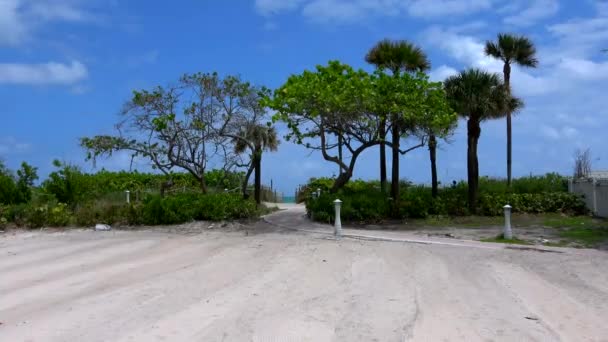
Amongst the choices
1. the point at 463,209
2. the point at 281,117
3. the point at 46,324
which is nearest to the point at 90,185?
the point at 281,117

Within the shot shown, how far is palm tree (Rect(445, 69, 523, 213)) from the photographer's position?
78.6ft

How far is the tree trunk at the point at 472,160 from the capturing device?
25.0m

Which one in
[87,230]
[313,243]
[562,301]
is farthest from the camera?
[87,230]

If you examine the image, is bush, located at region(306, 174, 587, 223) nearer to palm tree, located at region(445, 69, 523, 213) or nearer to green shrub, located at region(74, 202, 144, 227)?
palm tree, located at region(445, 69, 523, 213)

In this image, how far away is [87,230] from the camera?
2073 centimetres

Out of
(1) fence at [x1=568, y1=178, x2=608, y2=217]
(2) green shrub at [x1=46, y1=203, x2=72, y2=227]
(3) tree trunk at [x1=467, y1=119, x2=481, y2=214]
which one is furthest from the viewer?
(1) fence at [x1=568, y1=178, x2=608, y2=217]

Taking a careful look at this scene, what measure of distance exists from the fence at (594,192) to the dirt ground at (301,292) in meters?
11.1

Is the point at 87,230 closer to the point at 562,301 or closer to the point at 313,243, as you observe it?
the point at 313,243

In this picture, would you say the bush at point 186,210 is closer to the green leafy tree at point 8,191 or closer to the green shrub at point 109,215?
the green shrub at point 109,215

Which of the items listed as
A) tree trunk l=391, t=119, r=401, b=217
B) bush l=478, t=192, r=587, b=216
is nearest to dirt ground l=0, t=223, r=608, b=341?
tree trunk l=391, t=119, r=401, b=217

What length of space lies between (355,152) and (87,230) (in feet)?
35.4

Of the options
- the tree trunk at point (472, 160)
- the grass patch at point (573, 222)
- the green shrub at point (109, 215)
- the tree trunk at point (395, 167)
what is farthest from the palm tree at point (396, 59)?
the green shrub at point (109, 215)

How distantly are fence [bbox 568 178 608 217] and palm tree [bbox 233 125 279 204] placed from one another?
48.3ft

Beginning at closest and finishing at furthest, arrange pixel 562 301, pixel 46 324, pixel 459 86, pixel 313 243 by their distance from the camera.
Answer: pixel 46 324 → pixel 562 301 → pixel 313 243 → pixel 459 86
